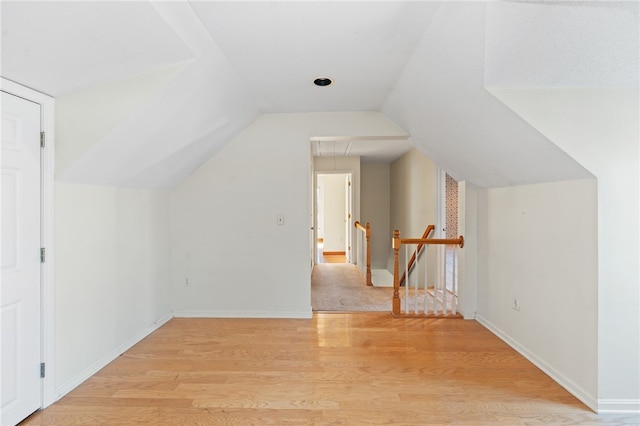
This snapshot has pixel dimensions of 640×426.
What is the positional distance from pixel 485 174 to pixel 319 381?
2.33m

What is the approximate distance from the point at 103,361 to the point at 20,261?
1.10m

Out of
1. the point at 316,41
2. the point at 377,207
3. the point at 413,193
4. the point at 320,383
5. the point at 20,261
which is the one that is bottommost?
the point at 320,383

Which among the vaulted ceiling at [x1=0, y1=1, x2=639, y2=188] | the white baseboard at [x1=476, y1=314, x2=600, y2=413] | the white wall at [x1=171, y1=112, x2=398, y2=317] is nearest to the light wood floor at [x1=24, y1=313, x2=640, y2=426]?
the white baseboard at [x1=476, y1=314, x2=600, y2=413]

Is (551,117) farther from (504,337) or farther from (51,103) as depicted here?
(51,103)

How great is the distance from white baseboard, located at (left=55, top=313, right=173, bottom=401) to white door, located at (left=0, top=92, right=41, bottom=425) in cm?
17

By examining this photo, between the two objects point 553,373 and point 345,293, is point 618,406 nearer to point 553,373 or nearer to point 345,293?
point 553,373

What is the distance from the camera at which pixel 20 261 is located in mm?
1818

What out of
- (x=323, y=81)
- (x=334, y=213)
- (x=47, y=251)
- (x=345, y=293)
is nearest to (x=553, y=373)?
(x=345, y=293)

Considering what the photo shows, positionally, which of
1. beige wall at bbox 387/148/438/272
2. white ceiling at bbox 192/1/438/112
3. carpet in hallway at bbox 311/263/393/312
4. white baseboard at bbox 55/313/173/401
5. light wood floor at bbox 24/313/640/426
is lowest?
light wood floor at bbox 24/313/640/426

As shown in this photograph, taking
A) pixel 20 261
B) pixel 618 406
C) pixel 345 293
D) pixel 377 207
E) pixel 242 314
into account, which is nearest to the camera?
pixel 20 261

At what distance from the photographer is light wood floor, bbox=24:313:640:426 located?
190 cm

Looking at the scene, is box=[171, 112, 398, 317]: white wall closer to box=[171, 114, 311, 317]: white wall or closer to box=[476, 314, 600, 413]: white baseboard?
box=[171, 114, 311, 317]: white wall

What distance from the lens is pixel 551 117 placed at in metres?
1.94

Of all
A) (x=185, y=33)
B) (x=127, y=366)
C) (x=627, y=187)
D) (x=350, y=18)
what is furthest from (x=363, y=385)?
(x=185, y=33)
